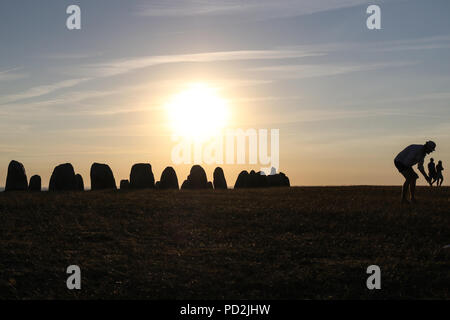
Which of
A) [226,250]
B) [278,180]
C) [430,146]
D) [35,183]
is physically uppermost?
[430,146]

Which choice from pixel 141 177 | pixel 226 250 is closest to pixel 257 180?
pixel 141 177

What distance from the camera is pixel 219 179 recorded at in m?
52.5

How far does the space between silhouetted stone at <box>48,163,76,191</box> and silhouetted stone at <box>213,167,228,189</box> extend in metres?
14.0

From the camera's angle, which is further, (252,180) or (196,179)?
(252,180)

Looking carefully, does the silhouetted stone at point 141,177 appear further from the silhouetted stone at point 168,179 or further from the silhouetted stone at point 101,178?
the silhouetted stone at point 101,178

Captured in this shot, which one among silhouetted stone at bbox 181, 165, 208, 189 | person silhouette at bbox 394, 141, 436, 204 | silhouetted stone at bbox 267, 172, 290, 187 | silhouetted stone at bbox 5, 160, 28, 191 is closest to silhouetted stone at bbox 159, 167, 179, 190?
silhouetted stone at bbox 181, 165, 208, 189

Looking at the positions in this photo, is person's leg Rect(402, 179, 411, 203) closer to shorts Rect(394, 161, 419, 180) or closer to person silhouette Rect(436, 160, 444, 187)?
shorts Rect(394, 161, 419, 180)

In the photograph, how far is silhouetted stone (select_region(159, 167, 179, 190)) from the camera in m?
46.9

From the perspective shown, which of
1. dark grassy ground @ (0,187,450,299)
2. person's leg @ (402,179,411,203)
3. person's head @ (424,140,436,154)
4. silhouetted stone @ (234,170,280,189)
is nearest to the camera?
dark grassy ground @ (0,187,450,299)

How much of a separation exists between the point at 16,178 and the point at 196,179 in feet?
48.7

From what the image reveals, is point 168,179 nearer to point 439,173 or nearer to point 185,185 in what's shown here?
point 185,185
